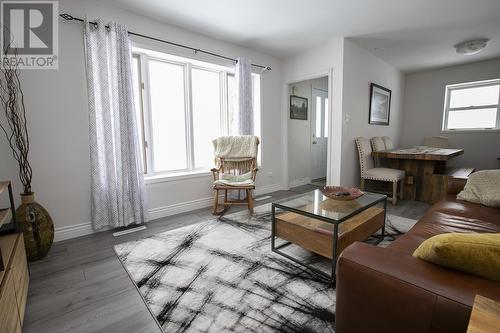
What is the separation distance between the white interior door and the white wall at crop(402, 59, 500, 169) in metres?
2.00

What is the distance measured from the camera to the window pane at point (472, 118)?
4.45 m

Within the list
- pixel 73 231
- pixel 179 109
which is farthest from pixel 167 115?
pixel 73 231

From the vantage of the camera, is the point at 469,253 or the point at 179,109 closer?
the point at 469,253

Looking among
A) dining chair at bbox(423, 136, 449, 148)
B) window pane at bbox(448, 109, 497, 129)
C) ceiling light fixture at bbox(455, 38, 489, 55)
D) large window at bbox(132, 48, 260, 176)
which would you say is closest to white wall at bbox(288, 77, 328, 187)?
large window at bbox(132, 48, 260, 176)

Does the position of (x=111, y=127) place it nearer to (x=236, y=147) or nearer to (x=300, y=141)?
(x=236, y=147)

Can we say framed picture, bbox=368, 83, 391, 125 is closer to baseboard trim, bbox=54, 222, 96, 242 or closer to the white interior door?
the white interior door

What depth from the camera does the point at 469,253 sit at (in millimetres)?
725

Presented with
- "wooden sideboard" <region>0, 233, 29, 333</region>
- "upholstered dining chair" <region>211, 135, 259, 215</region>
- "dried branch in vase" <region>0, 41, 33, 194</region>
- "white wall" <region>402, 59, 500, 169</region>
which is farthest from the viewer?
"white wall" <region>402, 59, 500, 169</region>

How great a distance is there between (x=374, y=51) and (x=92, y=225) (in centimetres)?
464

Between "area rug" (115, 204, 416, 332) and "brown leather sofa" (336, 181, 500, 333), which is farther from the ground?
"brown leather sofa" (336, 181, 500, 333)

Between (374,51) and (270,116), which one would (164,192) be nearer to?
(270,116)

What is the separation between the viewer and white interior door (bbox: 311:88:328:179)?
15.8 ft

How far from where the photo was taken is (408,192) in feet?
11.9

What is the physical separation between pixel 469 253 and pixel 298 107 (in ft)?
12.9
